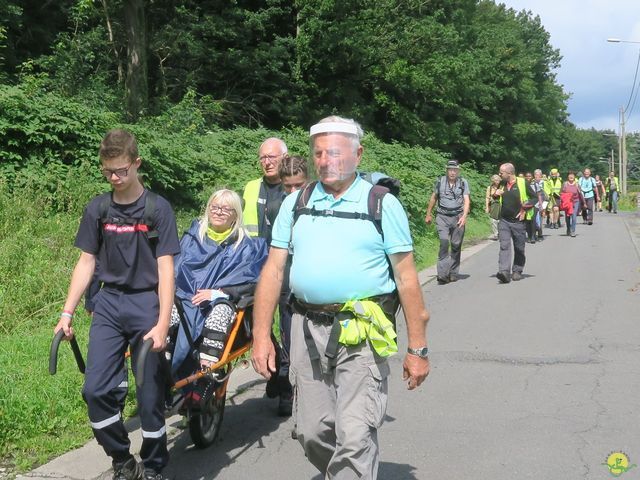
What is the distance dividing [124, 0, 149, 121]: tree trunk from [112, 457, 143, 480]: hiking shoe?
17.4 metres

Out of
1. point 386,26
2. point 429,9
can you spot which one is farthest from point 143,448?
point 429,9


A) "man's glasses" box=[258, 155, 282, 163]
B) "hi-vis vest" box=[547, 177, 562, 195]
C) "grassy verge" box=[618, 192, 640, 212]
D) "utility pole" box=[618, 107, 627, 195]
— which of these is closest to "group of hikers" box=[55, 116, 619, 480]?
"man's glasses" box=[258, 155, 282, 163]

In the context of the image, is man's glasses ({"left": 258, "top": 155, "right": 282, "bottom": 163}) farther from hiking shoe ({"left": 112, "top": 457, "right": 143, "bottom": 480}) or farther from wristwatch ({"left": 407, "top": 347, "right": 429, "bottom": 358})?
wristwatch ({"left": 407, "top": 347, "right": 429, "bottom": 358})

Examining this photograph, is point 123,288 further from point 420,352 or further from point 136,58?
point 136,58

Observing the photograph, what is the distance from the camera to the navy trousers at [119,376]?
424cm

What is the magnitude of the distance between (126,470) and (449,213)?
9897 mm

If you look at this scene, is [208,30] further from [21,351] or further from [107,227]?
[107,227]

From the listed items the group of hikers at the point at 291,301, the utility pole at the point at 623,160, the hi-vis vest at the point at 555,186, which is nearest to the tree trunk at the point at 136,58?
the hi-vis vest at the point at 555,186

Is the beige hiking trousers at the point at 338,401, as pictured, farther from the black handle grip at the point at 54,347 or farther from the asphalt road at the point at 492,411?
the black handle grip at the point at 54,347

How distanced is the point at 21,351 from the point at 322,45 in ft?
85.8

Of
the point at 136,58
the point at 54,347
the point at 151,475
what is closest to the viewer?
the point at 54,347

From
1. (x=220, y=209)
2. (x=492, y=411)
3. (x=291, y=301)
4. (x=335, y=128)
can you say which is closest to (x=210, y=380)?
(x=220, y=209)

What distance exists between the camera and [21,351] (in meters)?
6.79

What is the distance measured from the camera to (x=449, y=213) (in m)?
13.6
